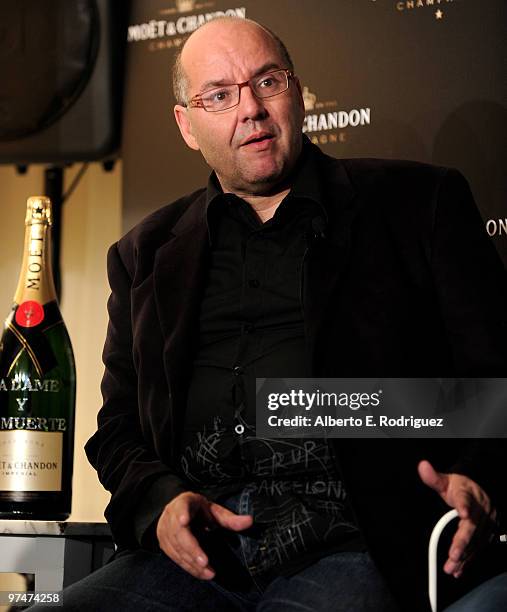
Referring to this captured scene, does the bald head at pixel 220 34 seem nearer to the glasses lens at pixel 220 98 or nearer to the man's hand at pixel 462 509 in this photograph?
the glasses lens at pixel 220 98

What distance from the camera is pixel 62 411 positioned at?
184 cm

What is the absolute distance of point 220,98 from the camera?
1.56 metres

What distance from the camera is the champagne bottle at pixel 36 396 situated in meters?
1.71

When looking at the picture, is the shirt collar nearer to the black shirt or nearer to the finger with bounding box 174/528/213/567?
the black shirt

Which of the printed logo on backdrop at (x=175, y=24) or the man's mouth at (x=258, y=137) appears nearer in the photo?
the man's mouth at (x=258, y=137)

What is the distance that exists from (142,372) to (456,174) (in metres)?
0.55

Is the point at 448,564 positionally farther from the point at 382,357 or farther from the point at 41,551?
the point at 41,551

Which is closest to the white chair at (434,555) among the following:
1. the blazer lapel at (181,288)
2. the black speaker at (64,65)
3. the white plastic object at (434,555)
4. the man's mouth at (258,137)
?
the white plastic object at (434,555)

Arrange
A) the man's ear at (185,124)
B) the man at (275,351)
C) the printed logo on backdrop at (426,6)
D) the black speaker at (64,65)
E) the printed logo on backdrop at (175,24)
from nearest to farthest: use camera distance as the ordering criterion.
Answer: the man at (275,351) < the man's ear at (185,124) < the printed logo on backdrop at (426,6) < the printed logo on backdrop at (175,24) < the black speaker at (64,65)

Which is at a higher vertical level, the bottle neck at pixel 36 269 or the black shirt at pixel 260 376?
the bottle neck at pixel 36 269

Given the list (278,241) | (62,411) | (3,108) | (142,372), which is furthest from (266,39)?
(3,108)

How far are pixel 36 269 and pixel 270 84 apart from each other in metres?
0.60

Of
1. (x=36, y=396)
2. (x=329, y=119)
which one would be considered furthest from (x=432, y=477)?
(x=329, y=119)

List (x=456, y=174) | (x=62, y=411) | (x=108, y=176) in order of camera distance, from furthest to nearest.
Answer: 1. (x=108, y=176)
2. (x=62, y=411)
3. (x=456, y=174)
